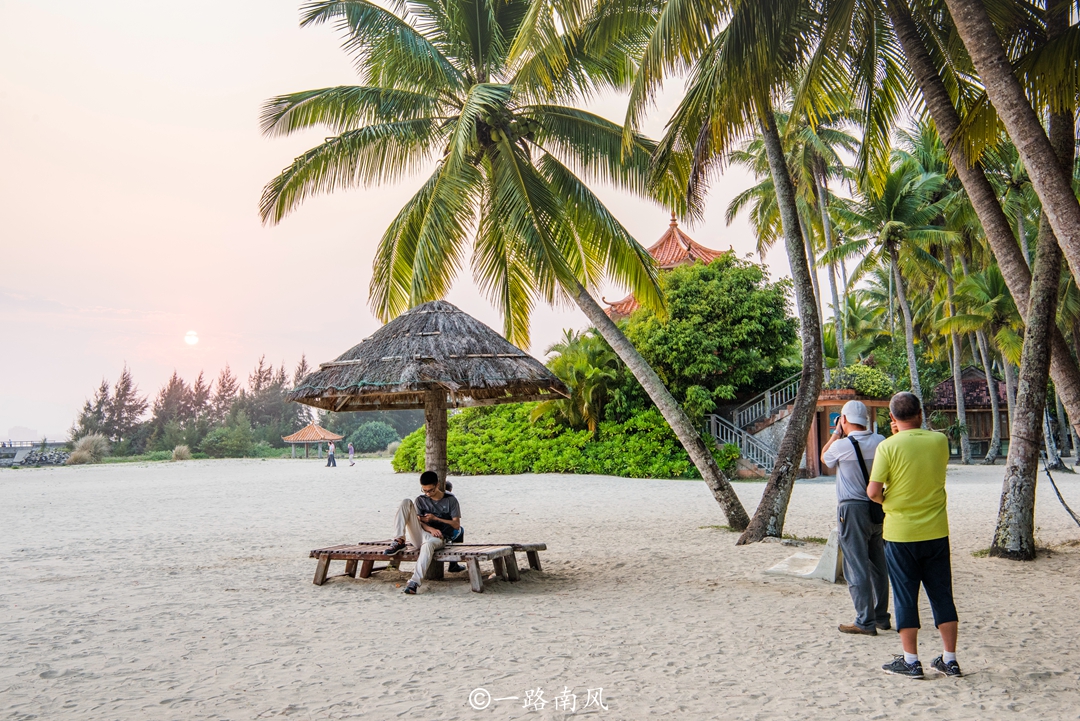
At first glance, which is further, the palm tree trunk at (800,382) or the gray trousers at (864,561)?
the palm tree trunk at (800,382)

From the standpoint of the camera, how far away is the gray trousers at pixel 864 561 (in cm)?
525

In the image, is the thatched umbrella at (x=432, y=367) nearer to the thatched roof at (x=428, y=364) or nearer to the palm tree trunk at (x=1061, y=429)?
the thatched roof at (x=428, y=364)

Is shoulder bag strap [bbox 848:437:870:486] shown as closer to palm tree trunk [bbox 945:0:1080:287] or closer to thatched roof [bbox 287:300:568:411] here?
palm tree trunk [bbox 945:0:1080:287]

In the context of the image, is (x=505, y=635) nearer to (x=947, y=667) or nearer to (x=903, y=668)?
(x=903, y=668)

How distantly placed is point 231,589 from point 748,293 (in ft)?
61.4

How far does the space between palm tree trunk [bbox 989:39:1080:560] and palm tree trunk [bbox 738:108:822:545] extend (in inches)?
85.8

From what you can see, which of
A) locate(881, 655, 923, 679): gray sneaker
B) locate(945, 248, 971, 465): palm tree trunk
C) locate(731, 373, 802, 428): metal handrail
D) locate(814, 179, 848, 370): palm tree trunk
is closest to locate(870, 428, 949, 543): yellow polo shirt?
locate(881, 655, 923, 679): gray sneaker

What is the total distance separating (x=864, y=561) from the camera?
5.24 m

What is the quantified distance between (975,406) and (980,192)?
98.4 feet

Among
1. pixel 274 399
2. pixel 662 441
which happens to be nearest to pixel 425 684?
pixel 662 441

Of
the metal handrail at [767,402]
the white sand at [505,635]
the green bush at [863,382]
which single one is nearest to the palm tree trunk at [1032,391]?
the white sand at [505,635]

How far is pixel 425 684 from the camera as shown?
4.49 m

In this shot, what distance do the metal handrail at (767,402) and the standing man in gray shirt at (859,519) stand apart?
18.4m

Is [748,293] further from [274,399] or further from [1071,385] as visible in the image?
[274,399]
